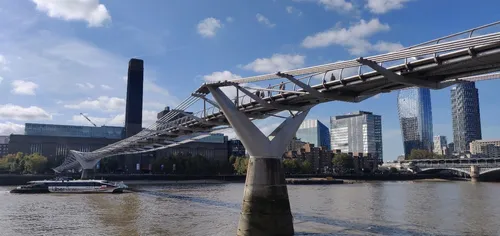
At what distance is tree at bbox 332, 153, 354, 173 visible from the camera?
557 feet

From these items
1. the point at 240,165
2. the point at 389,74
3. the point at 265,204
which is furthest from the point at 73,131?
the point at 389,74

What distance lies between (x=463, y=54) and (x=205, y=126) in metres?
31.6

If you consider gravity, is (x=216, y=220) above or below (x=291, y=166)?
below

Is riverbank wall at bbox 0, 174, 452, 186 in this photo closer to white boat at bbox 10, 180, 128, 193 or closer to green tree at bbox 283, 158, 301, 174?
green tree at bbox 283, 158, 301, 174

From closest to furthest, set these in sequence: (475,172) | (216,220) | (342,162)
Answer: (216,220), (475,172), (342,162)

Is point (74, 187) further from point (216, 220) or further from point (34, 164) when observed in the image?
point (34, 164)

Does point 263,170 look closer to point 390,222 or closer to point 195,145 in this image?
point 390,222

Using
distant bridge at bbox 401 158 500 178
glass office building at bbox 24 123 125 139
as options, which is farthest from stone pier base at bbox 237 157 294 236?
glass office building at bbox 24 123 125 139

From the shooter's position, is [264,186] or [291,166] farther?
[291,166]

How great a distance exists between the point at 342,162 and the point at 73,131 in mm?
106229

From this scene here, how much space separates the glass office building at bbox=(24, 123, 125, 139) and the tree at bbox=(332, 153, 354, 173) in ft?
293

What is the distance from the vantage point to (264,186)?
2620 centimetres

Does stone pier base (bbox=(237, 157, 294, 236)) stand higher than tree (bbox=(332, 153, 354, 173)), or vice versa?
tree (bbox=(332, 153, 354, 173))

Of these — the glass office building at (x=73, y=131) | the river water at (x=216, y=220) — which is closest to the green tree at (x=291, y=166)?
the glass office building at (x=73, y=131)
